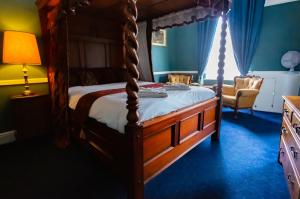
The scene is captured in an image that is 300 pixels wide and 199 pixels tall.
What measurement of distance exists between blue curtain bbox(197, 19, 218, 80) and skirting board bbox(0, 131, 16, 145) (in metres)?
4.72

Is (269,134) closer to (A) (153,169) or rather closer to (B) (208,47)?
(A) (153,169)

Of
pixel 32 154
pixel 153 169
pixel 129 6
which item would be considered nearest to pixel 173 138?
pixel 153 169

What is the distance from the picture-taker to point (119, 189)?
1785mm

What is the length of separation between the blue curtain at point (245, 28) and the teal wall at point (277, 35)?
159 millimetres

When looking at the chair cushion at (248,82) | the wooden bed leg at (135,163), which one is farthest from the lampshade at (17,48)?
the chair cushion at (248,82)

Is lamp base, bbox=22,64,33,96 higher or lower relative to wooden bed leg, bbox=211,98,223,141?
higher

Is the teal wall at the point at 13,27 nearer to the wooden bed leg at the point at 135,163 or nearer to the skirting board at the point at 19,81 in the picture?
the skirting board at the point at 19,81

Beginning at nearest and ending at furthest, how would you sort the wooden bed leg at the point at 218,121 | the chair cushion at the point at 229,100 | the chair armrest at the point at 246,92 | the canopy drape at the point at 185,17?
the wooden bed leg at the point at 218,121
the canopy drape at the point at 185,17
the chair armrest at the point at 246,92
the chair cushion at the point at 229,100

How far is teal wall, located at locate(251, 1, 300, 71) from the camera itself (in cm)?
403

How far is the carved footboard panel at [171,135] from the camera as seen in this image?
164cm

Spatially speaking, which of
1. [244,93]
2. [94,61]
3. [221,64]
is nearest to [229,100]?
[244,93]

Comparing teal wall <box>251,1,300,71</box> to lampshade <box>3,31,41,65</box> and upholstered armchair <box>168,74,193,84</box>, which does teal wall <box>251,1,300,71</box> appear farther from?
lampshade <box>3,31,41,65</box>

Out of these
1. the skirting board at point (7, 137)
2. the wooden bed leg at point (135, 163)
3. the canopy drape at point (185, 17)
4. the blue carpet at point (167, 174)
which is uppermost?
the canopy drape at point (185, 17)

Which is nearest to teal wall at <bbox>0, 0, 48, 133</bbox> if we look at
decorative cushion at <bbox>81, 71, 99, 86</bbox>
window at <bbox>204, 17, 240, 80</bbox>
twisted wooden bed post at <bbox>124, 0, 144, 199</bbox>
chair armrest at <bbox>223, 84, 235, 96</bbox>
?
decorative cushion at <bbox>81, 71, 99, 86</bbox>
